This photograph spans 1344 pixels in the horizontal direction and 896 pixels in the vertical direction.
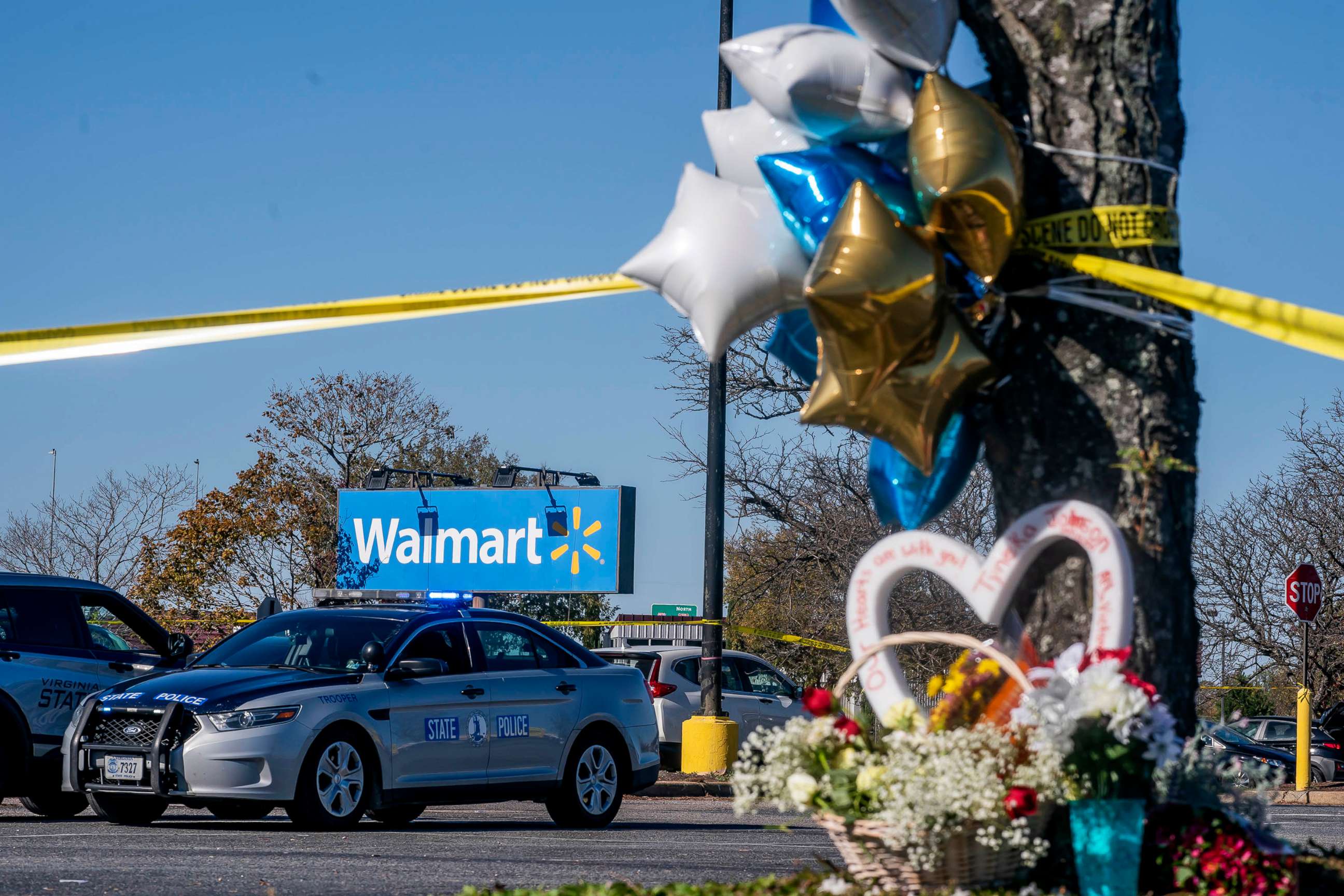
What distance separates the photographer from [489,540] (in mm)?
28438

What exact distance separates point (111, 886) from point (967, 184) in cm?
502

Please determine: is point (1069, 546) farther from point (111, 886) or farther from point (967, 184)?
point (111, 886)

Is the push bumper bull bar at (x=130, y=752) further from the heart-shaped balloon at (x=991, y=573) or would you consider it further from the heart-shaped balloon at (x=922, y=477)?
the heart-shaped balloon at (x=991, y=573)

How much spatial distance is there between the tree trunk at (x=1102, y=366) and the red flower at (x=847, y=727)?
0.67m

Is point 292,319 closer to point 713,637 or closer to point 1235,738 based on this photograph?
point 713,637

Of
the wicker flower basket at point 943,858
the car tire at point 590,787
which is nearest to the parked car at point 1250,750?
the car tire at point 590,787

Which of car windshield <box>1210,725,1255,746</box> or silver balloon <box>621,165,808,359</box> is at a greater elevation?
silver balloon <box>621,165,808,359</box>

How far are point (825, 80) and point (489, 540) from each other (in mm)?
23981

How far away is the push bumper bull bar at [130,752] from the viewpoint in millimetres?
10633

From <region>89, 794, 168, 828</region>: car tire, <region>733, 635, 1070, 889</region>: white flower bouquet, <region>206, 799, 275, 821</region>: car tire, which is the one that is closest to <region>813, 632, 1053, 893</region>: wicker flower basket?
<region>733, 635, 1070, 889</region>: white flower bouquet

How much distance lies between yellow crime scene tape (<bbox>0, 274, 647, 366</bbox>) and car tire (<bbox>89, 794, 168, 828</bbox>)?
6317mm

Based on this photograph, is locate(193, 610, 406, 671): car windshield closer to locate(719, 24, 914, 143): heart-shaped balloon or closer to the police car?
the police car

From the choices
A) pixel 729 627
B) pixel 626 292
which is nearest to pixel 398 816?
pixel 626 292

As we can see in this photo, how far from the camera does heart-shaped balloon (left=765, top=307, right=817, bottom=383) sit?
210 inches
